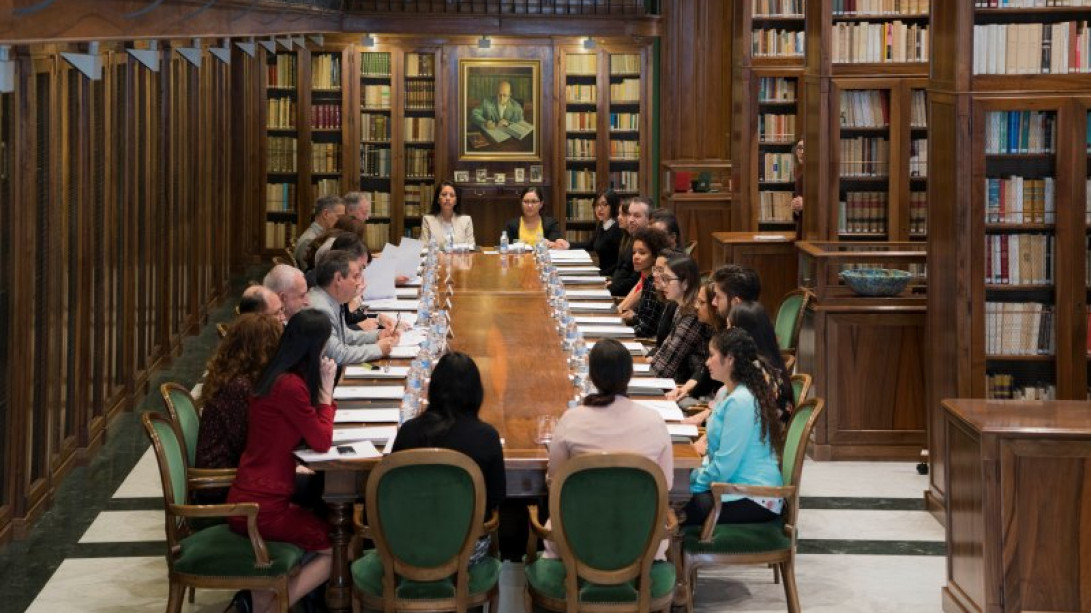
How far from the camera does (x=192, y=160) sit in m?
13.1

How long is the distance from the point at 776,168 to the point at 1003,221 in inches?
269

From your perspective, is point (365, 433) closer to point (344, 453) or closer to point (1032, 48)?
point (344, 453)

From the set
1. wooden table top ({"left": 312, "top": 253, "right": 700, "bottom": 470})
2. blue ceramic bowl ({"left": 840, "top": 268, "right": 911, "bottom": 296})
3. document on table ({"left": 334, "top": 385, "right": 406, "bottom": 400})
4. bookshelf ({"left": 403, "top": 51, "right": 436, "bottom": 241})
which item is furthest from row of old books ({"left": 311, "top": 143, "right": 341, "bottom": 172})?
document on table ({"left": 334, "top": 385, "right": 406, "bottom": 400})

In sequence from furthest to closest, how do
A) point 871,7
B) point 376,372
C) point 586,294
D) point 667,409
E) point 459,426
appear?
point 871,7
point 586,294
point 376,372
point 667,409
point 459,426

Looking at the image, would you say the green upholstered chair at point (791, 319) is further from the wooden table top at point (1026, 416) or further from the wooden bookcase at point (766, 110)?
the wooden bookcase at point (766, 110)

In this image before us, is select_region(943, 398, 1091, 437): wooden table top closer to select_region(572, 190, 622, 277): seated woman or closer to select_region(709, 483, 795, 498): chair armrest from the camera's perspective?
select_region(709, 483, 795, 498): chair armrest

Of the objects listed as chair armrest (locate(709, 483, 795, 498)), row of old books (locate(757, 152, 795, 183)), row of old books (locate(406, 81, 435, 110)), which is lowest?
chair armrest (locate(709, 483, 795, 498))

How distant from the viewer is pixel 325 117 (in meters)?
17.3

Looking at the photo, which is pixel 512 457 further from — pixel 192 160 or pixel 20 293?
pixel 192 160

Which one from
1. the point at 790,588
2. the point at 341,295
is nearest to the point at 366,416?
the point at 341,295

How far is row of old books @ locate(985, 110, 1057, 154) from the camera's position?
8023 mm

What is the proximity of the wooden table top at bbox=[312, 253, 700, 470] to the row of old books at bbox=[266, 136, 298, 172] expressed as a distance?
5668mm

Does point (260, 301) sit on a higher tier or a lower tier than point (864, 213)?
lower

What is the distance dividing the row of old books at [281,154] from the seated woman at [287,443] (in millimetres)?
11458
